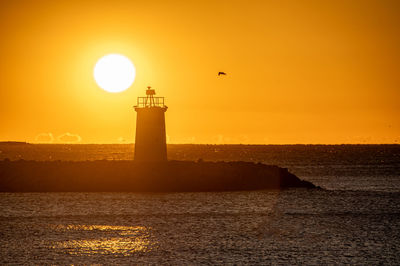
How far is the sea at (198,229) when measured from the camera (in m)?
19.3

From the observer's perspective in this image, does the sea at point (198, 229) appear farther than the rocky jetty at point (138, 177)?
No

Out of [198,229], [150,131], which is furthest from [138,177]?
[198,229]

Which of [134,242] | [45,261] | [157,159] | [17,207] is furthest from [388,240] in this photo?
[157,159]

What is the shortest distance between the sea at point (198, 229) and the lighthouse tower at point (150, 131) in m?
9.49

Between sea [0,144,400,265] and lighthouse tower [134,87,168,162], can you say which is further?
lighthouse tower [134,87,168,162]

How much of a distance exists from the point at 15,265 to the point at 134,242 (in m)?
5.12

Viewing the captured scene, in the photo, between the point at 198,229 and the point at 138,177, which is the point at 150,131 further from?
the point at 198,229

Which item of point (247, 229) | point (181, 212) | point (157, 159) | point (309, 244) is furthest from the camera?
point (157, 159)

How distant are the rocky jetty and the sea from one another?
4632 millimetres

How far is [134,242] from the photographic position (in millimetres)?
22078

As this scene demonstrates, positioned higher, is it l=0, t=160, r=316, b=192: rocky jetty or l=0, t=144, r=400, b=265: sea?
l=0, t=160, r=316, b=192: rocky jetty

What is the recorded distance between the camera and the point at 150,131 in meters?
50.5

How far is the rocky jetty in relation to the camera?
4672 cm

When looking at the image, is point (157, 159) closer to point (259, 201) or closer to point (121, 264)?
point (259, 201)
